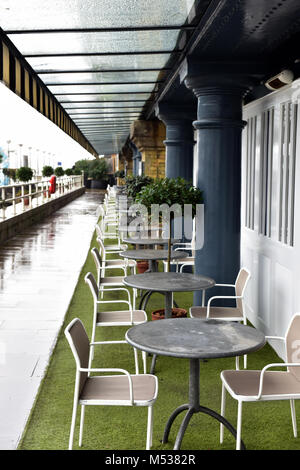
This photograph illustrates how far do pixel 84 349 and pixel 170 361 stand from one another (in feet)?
5.68

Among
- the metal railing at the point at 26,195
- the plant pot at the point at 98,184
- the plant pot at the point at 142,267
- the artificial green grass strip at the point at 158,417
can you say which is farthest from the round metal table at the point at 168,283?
the plant pot at the point at 98,184

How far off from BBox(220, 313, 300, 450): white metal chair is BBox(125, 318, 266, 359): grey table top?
18cm

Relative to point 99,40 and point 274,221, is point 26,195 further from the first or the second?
point 274,221

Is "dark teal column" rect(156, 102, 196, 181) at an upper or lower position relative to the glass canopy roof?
lower

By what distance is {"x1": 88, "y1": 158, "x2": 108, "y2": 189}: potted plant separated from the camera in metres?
41.4

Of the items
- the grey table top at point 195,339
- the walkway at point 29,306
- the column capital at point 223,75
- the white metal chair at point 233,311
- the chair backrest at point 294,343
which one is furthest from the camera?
the column capital at point 223,75

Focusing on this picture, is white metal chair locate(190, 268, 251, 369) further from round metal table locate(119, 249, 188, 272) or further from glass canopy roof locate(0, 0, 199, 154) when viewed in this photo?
glass canopy roof locate(0, 0, 199, 154)

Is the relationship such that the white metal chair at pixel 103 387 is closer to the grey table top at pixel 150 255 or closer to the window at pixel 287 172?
the window at pixel 287 172

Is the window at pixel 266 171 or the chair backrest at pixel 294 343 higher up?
the window at pixel 266 171

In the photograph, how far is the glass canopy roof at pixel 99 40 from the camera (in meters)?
3.95

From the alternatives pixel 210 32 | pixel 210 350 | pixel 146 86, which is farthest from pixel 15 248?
pixel 210 350

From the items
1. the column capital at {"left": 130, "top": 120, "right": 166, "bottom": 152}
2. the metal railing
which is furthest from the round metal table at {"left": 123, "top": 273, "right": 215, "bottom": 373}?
the column capital at {"left": 130, "top": 120, "right": 166, "bottom": 152}

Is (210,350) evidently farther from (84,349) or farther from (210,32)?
(210,32)

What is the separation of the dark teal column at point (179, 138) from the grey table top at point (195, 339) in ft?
18.2
